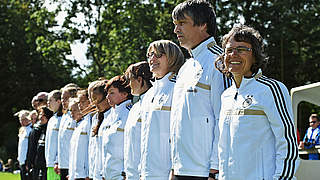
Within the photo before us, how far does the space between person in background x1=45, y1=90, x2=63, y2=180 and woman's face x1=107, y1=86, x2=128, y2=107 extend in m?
3.37

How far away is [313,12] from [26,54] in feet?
69.9

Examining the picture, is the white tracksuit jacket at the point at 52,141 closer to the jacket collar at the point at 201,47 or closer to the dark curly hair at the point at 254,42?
the jacket collar at the point at 201,47

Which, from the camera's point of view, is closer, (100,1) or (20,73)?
(100,1)

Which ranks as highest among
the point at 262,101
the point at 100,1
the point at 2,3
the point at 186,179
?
the point at 2,3

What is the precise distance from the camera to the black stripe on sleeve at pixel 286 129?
12.4 feet

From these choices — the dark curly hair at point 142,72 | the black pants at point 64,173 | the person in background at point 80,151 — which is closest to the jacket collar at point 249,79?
the dark curly hair at point 142,72

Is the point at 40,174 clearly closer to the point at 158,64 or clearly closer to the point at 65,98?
the point at 65,98

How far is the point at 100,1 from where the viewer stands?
25.0 meters

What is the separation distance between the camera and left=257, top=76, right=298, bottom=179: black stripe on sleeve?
378cm

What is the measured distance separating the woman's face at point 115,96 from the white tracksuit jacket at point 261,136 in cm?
344

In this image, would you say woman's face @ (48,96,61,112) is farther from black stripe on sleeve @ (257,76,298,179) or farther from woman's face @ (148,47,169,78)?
black stripe on sleeve @ (257,76,298,179)

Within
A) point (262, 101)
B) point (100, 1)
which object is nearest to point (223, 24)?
point (100, 1)

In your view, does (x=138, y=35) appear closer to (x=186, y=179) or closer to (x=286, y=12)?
(x=286, y=12)

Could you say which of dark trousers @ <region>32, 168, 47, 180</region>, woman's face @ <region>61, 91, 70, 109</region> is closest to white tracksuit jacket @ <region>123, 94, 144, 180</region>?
woman's face @ <region>61, 91, 70, 109</region>
